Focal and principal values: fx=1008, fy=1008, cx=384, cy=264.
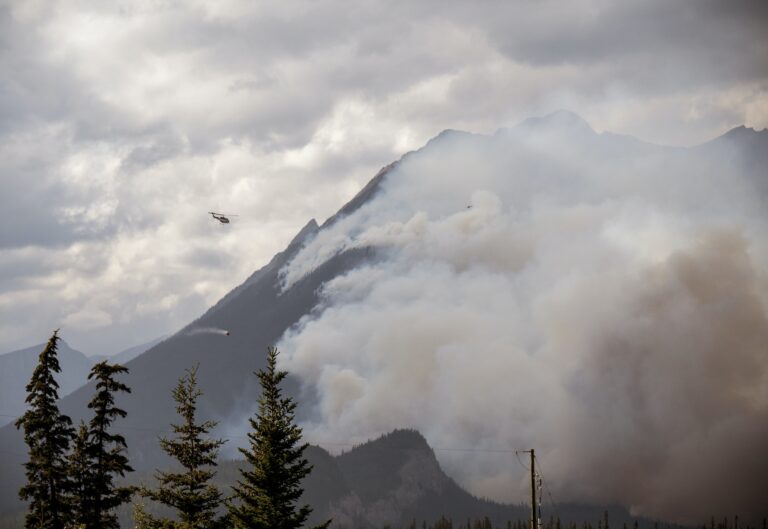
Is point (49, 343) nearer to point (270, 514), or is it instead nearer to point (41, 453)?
point (41, 453)

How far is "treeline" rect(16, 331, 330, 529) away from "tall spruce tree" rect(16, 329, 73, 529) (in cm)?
8

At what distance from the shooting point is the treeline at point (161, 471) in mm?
72875

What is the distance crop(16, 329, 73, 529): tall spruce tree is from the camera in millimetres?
78938

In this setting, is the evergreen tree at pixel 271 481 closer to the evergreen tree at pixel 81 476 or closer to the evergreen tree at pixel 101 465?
the evergreen tree at pixel 101 465

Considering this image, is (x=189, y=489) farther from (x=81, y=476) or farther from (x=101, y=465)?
(x=81, y=476)

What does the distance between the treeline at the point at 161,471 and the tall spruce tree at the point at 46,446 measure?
0.26 feet

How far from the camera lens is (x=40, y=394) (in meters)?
79.8

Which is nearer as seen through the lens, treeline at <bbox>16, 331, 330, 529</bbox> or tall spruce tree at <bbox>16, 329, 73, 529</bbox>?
treeline at <bbox>16, 331, 330, 529</bbox>

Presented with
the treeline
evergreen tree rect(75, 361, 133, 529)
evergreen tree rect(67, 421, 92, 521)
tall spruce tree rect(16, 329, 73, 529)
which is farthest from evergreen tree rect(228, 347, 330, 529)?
tall spruce tree rect(16, 329, 73, 529)

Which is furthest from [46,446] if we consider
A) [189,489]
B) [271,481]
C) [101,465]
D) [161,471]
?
[271,481]

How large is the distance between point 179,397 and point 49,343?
1127 cm

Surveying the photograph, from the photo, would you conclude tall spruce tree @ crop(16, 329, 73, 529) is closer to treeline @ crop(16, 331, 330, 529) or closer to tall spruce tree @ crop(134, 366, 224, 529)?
treeline @ crop(16, 331, 330, 529)

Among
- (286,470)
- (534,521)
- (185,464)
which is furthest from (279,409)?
(534,521)

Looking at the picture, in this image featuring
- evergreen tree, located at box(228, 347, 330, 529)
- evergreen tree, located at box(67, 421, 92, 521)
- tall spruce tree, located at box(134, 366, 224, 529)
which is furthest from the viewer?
evergreen tree, located at box(67, 421, 92, 521)
